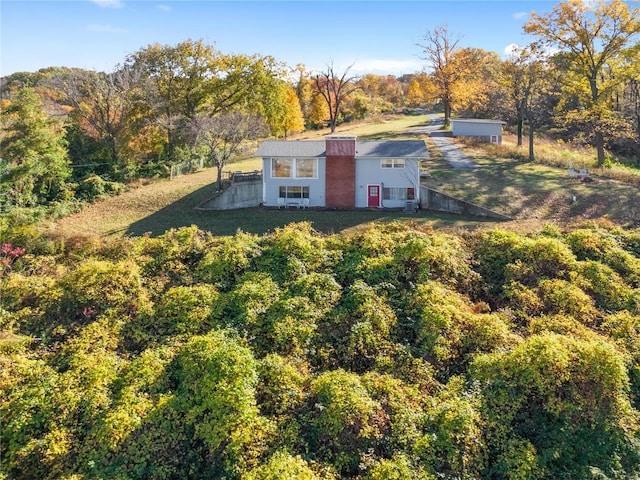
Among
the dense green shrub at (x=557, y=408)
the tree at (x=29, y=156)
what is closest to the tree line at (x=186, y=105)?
the tree at (x=29, y=156)

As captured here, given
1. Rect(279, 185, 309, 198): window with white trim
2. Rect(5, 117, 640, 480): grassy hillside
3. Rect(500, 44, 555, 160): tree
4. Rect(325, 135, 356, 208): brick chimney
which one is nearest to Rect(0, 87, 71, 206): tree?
Rect(5, 117, 640, 480): grassy hillside

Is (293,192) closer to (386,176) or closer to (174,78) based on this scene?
(386,176)

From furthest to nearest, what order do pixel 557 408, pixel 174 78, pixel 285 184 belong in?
1. pixel 174 78
2. pixel 285 184
3. pixel 557 408

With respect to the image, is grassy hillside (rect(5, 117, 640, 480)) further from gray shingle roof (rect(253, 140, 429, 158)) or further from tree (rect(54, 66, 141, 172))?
tree (rect(54, 66, 141, 172))

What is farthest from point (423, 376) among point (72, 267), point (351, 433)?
point (72, 267)

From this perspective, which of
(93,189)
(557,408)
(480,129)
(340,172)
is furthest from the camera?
(480,129)

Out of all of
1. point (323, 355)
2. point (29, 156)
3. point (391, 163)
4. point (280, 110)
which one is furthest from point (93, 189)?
point (323, 355)

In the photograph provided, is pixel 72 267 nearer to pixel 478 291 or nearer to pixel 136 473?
pixel 136 473
